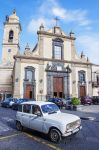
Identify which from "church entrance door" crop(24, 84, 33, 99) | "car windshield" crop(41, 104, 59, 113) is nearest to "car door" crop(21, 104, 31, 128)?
"car windshield" crop(41, 104, 59, 113)

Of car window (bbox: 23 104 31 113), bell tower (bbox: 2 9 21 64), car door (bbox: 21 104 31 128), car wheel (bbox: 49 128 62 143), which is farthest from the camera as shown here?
bell tower (bbox: 2 9 21 64)

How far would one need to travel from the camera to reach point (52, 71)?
32281mm

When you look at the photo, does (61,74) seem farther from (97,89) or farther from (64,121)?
(64,121)

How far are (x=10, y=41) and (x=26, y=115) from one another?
40519 mm

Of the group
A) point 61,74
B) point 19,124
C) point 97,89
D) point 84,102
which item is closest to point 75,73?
point 61,74

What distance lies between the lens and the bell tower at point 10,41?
151 ft

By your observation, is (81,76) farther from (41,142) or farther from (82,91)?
(41,142)

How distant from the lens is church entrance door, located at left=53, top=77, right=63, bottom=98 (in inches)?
1280

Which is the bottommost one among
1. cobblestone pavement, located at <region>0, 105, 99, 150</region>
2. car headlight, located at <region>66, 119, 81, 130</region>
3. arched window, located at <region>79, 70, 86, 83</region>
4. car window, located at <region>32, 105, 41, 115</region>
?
cobblestone pavement, located at <region>0, 105, 99, 150</region>

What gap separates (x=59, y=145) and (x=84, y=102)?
21.1 m

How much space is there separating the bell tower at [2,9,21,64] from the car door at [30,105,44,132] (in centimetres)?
3872

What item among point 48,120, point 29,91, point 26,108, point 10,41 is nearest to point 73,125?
point 48,120

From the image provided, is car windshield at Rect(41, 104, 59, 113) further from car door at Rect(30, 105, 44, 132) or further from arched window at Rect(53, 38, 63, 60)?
arched window at Rect(53, 38, 63, 60)

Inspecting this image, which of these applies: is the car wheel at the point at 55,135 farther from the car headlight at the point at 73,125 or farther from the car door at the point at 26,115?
the car door at the point at 26,115
